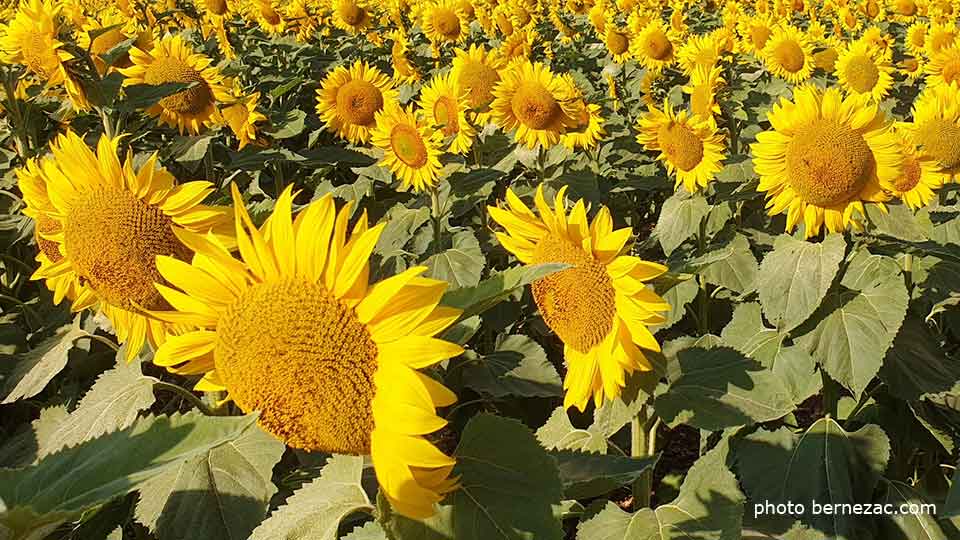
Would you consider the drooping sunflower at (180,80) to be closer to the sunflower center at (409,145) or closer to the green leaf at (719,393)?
the sunflower center at (409,145)

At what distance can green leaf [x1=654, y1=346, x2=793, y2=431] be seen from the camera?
1.84 meters

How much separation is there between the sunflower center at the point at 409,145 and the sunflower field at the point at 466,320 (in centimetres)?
3

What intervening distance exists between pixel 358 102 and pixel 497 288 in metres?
Result: 4.21

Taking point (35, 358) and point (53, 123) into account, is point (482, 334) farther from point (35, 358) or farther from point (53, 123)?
point (53, 123)

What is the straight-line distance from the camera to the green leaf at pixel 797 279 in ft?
8.21

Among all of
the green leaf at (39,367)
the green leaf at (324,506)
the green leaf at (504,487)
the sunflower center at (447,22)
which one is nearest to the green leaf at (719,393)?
the green leaf at (504,487)

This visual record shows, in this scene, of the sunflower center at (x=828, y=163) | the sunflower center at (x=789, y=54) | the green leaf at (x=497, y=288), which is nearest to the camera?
the green leaf at (x=497, y=288)

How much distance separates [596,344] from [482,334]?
2.29 m

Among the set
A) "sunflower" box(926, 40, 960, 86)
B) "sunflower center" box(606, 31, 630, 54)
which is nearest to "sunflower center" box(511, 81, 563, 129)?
"sunflower" box(926, 40, 960, 86)

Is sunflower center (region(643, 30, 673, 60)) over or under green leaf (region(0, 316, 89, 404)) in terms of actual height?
under

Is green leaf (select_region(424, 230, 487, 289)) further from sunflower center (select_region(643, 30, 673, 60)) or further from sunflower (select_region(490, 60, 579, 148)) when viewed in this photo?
sunflower center (select_region(643, 30, 673, 60))

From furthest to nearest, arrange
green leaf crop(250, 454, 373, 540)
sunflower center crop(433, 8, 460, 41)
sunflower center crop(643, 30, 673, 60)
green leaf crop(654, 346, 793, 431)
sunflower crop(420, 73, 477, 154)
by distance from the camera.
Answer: sunflower center crop(433, 8, 460, 41) → sunflower center crop(643, 30, 673, 60) → sunflower crop(420, 73, 477, 154) → green leaf crop(654, 346, 793, 431) → green leaf crop(250, 454, 373, 540)

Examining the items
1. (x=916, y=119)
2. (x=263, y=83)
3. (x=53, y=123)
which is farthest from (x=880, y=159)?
(x=263, y=83)

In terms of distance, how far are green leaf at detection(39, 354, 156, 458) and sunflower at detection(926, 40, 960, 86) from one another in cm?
524
